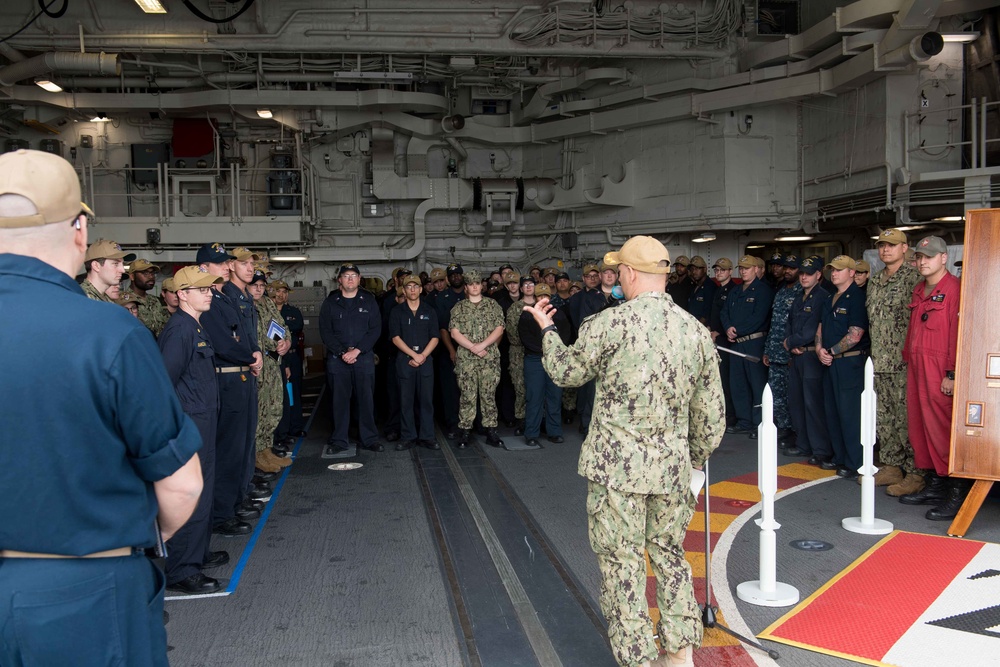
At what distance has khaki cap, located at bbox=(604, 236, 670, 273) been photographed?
3.02m

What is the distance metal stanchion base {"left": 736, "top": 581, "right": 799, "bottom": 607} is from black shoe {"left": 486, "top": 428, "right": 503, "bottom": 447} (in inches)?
158

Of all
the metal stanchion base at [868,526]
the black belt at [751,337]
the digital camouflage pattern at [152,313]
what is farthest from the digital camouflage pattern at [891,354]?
the digital camouflage pattern at [152,313]

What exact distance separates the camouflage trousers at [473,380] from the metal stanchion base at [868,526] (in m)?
3.80

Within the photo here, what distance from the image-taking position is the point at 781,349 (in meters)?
7.46

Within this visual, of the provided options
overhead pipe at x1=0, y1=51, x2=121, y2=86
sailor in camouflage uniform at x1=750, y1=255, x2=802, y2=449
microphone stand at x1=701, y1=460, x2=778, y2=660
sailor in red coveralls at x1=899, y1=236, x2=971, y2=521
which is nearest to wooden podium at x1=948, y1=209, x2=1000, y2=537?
sailor in red coveralls at x1=899, y1=236, x2=971, y2=521

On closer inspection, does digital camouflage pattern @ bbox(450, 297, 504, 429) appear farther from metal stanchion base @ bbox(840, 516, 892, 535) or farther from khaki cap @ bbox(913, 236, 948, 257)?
khaki cap @ bbox(913, 236, 948, 257)

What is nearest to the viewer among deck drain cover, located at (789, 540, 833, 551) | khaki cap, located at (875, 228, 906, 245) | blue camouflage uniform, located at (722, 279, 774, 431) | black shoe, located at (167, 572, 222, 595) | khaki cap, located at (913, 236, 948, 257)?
black shoe, located at (167, 572, 222, 595)

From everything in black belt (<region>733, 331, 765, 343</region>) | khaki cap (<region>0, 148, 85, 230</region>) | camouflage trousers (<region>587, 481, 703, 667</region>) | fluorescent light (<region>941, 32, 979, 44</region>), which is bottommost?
camouflage trousers (<region>587, 481, 703, 667</region>)

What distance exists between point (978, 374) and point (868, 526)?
122 cm

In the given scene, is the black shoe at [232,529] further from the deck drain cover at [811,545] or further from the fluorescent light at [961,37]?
the fluorescent light at [961,37]

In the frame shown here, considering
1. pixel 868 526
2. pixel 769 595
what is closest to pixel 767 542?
pixel 769 595

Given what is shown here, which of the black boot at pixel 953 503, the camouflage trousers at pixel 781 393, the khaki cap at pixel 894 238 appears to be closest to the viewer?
the black boot at pixel 953 503

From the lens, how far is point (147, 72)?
13.7 metres

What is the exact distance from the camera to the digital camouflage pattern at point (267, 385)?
6.49m
